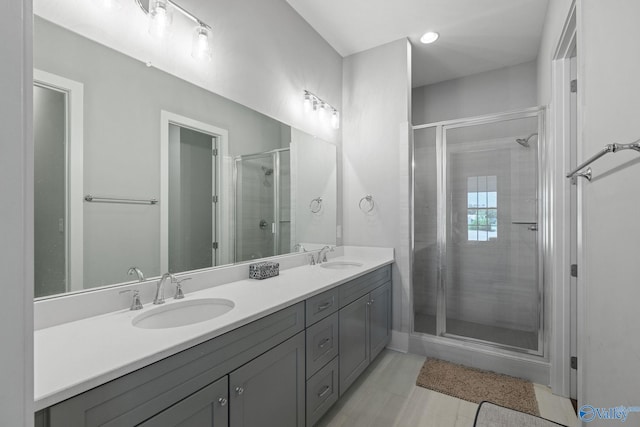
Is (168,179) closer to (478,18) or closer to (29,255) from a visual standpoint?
(29,255)

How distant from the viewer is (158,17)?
140 centimetres

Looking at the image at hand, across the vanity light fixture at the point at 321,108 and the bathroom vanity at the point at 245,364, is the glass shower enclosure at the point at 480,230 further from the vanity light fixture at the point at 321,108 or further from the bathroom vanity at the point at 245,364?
the bathroom vanity at the point at 245,364

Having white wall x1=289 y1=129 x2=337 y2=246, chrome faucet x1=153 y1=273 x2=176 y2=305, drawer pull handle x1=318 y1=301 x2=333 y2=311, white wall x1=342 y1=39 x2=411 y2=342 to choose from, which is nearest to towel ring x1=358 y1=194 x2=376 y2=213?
white wall x1=342 y1=39 x2=411 y2=342

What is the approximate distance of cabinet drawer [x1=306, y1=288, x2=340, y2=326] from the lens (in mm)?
1522

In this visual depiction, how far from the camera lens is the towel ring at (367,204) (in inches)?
110

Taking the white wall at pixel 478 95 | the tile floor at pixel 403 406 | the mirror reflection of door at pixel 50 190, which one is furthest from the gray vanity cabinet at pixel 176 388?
the white wall at pixel 478 95

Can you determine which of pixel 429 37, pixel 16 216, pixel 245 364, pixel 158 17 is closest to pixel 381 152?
pixel 429 37

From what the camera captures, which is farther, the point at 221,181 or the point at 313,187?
the point at 313,187

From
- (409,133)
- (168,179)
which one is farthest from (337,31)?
(168,179)

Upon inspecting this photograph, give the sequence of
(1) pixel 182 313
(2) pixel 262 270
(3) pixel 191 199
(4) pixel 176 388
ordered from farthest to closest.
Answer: (2) pixel 262 270, (3) pixel 191 199, (1) pixel 182 313, (4) pixel 176 388

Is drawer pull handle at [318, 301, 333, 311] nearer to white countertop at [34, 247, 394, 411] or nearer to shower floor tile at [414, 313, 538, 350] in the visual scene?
white countertop at [34, 247, 394, 411]

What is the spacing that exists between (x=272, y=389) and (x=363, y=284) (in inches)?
40.3

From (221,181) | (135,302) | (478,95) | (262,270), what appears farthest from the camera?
Result: (478,95)

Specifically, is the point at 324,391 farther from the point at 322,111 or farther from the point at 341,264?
the point at 322,111
